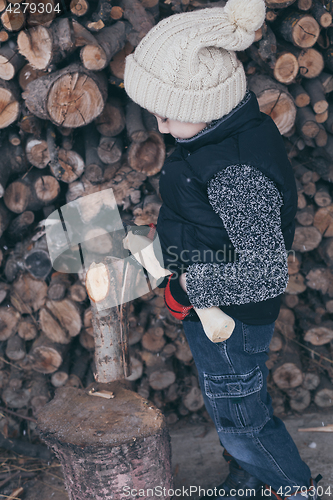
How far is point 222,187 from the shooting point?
1.09 metres

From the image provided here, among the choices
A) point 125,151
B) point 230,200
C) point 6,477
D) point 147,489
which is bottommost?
point 6,477

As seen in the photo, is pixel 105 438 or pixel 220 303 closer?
pixel 220 303

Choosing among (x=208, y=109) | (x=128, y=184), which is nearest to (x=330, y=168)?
(x=128, y=184)

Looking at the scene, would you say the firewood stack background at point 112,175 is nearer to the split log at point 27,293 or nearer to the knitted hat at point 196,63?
the split log at point 27,293

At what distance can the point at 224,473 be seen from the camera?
79.7 inches

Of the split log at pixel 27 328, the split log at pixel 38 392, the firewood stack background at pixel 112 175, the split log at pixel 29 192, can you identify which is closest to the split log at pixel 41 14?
the firewood stack background at pixel 112 175

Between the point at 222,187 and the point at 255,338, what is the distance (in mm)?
599

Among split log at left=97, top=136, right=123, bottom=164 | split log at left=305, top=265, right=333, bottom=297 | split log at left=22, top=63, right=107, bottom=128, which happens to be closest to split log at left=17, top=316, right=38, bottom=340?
split log at left=97, top=136, right=123, bottom=164

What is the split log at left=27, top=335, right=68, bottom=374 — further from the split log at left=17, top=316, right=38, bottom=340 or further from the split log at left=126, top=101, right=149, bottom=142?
the split log at left=126, top=101, right=149, bottom=142

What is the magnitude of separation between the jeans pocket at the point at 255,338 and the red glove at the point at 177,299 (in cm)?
21

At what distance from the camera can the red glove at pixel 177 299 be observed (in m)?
1.34

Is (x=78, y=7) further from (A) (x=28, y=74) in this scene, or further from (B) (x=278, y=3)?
(B) (x=278, y=3)

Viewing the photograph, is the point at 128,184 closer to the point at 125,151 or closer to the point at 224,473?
the point at 125,151

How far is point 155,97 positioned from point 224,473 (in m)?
1.88
